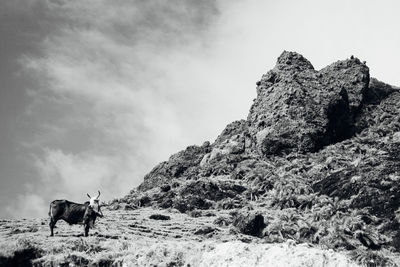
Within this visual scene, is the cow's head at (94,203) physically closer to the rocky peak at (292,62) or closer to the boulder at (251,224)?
the boulder at (251,224)

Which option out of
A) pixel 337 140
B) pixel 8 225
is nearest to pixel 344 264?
pixel 8 225

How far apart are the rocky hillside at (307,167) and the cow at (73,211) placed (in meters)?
12.1

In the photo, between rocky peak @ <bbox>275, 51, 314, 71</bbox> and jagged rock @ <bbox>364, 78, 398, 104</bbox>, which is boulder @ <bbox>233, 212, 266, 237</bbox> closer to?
rocky peak @ <bbox>275, 51, 314, 71</bbox>

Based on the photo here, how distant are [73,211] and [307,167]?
34.1 meters

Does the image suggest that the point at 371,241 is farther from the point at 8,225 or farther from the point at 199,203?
the point at 8,225

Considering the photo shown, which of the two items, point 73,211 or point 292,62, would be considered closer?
point 73,211

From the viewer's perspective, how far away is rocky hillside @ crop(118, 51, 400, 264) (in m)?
32.2

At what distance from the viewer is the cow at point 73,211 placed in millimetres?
22703

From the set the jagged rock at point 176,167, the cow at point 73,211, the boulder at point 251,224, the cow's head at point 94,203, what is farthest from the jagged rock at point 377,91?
the cow at point 73,211

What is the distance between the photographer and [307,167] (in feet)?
169

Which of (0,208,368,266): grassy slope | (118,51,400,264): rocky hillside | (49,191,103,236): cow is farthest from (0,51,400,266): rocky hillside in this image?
(49,191,103,236): cow

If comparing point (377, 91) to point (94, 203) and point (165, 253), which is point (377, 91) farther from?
point (165, 253)

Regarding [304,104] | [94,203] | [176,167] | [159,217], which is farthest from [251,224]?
[176,167]

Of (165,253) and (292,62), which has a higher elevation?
(292,62)
